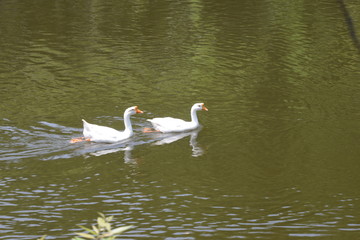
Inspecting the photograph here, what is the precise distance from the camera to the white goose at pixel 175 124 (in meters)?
18.2

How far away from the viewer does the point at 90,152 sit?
17.0 metres

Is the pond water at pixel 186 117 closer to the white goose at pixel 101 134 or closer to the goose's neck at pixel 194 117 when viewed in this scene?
the white goose at pixel 101 134

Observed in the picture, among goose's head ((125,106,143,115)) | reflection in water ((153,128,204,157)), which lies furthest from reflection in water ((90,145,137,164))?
goose's head ((125,106,143,115))

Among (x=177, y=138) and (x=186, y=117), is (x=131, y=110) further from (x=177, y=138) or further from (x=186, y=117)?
Answer: (x=186, y=117)

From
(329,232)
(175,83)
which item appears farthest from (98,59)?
(329,232)

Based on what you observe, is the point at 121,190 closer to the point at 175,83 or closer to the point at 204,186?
the point at 204,186

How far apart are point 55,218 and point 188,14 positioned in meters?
19.8

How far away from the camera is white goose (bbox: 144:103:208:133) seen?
1819cm

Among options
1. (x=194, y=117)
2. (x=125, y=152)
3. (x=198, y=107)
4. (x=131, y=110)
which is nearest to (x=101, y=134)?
(x=125, y=152)

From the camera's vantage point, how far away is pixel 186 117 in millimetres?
19719

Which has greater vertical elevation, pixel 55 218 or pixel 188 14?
pixel 188 14

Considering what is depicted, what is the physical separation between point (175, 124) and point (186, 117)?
1.47 metres

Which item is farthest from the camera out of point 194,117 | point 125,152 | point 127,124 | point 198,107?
point 198,107

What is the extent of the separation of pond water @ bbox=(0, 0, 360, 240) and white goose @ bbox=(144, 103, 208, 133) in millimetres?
273
